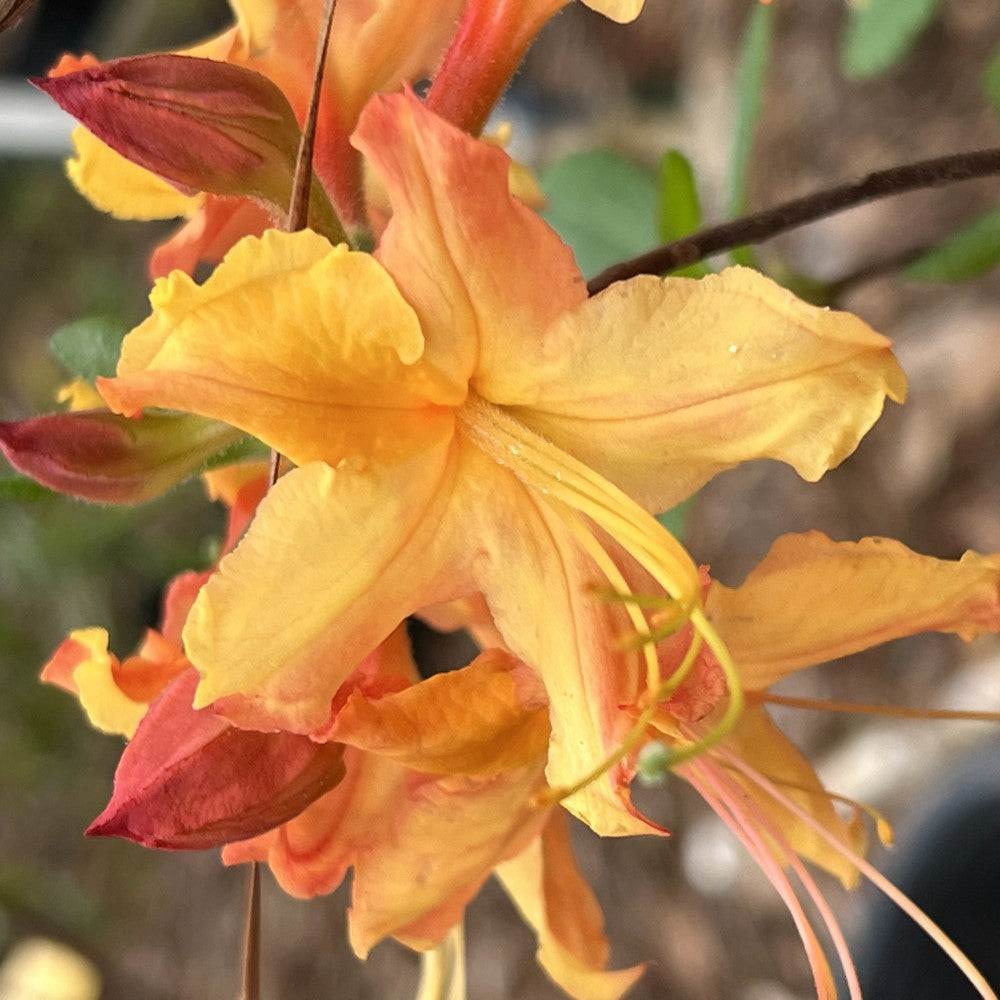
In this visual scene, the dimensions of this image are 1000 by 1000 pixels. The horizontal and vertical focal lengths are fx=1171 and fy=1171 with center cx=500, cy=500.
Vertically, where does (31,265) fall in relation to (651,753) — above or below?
below

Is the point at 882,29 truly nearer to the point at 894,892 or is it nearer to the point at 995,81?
the point at 995,81

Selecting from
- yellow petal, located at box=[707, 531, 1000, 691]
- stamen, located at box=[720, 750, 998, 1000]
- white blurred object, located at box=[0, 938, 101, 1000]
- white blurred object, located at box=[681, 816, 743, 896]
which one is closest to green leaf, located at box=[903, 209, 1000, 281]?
yellow petal, located at box=[707, 531, 1000, 691]

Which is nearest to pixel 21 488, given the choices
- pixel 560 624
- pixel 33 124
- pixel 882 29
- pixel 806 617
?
pixel 560 624

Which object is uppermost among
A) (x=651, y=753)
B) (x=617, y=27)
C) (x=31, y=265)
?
(x=651, y=753)

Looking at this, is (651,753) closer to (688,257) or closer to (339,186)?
(688,257)

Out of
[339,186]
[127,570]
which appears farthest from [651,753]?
[127,570]

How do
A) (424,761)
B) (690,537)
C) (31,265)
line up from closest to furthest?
1. (424,761)
2. (690,537)
3. (31,265)

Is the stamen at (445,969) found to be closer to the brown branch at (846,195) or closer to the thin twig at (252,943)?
the thin twig at (252,943)

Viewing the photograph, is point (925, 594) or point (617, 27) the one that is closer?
point (925, 594)
